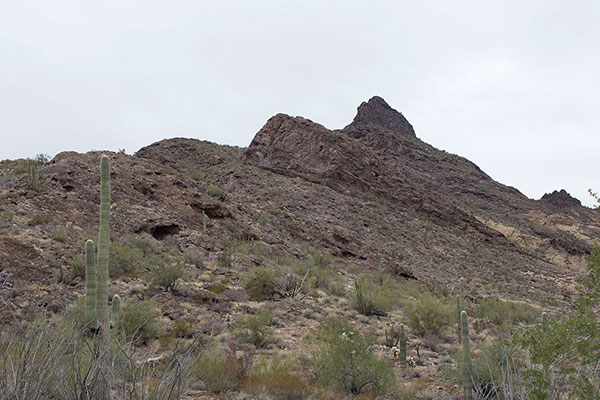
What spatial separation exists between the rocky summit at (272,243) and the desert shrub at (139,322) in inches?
5.9

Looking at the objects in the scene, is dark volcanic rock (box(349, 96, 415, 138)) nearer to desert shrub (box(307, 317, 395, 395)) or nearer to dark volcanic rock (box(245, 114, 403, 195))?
dark volcanic rock (box(245, 114, 403, 195))

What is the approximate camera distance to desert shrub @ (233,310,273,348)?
361 inches

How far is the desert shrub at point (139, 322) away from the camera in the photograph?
8406mm

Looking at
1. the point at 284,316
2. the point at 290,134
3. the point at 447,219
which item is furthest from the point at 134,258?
the point at 447,219

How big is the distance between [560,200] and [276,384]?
235 ft

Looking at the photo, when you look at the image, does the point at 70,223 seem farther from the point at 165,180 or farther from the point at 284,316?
the point at 284,316

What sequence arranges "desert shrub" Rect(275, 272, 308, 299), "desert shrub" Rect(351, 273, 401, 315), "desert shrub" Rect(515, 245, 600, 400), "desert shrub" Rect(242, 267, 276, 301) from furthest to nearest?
"desert shrub" Rect(275, 272, 308, 299) → "desert shrub" Rect(242, 267, 276, 301) → "desert shrub" Rect(351, 273, 401, 315) → "desert shrub" Rect(515, 245, 600, 400)

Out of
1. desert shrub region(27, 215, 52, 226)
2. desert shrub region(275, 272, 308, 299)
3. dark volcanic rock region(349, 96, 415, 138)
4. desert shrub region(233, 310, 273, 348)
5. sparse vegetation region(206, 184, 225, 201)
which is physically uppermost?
dark volcanic rock region(349, 96, 415, 138)

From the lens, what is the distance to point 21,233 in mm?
12492

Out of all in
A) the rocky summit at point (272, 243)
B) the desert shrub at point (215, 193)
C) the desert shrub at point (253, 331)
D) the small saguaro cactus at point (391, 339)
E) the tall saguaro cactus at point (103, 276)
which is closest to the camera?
the tall saguaro cactus at point (103, 276)

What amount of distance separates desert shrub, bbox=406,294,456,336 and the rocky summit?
0.20 meters

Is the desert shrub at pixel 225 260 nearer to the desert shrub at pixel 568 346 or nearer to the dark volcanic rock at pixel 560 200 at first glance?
the desert shrub at pixel 568 346

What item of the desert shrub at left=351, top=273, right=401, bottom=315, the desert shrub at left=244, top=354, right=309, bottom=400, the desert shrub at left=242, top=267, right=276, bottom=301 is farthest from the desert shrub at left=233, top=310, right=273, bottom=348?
the desert shrub at left=351, top=273, right=401, bottom=315

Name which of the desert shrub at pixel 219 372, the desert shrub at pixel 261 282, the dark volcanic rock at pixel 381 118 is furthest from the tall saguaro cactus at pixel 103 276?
Answer: the dark volcanic rock at pixel 381 118
